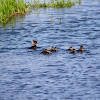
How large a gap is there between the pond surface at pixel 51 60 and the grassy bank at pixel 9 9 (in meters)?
0.77

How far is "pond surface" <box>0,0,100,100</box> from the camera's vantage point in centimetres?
1494

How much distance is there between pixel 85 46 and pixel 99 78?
6.56m

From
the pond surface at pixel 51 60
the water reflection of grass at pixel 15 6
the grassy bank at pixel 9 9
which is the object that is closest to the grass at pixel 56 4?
the water reflection of grass at pixel 15 6

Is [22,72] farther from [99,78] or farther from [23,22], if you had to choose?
[23,22]

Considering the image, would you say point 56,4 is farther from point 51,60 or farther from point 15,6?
point 51,60

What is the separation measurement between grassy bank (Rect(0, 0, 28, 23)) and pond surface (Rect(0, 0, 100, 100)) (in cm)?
77

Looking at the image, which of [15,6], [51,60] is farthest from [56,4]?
[51,60]

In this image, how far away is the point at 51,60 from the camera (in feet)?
64.6

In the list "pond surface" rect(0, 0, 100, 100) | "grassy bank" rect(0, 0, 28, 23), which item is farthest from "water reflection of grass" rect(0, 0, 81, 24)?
"pond surface" rect(0, 0, 100, 100)

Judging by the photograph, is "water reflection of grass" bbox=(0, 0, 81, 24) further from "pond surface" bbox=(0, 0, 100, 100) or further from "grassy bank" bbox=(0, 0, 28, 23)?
"pond surface" bbox=(0, 0, 100, 100)

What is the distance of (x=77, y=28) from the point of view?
2875 cm

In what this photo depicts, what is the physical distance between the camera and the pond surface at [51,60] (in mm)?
14941

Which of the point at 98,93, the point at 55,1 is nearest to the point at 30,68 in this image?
the point at 98,93

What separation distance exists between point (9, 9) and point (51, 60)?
13269mm
